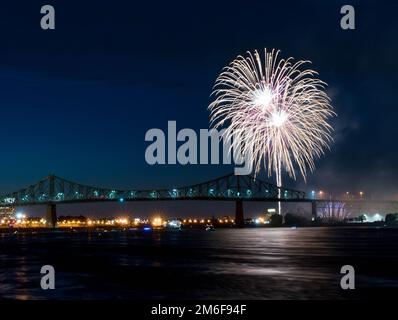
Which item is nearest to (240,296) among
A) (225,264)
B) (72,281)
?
(72,281)

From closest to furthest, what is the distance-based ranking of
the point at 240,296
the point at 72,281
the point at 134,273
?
the point at 240,296, the point at 72,281, the point at 134,273

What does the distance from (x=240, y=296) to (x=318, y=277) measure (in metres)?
8.98

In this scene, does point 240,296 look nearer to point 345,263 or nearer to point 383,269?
point 383,269

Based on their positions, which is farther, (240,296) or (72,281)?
(72,281)
